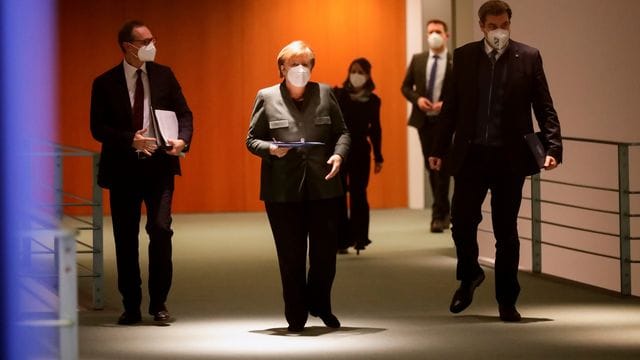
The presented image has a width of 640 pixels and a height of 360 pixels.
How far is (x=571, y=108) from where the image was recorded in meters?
A: 10.5

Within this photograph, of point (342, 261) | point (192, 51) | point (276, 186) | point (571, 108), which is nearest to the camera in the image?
point (276, 186)

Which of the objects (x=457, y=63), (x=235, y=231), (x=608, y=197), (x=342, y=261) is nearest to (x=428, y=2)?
(x=235, y=231)

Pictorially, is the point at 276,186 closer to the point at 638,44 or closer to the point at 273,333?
the point at 273,333

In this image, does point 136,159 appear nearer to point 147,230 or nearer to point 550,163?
point 147,230

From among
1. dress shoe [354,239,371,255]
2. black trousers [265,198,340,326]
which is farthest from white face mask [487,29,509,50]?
dress shoe [354,239,371,255]

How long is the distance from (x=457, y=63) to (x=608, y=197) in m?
2.52

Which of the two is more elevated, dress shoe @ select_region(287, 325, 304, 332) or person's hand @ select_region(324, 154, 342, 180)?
person's hand @ select_region(324, 154, 342, 180)

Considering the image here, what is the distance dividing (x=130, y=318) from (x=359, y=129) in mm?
3865

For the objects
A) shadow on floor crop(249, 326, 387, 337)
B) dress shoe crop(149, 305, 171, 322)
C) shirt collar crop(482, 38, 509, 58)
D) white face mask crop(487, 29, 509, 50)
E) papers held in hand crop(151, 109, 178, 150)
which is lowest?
shadow on floor crop(249, 326, 387, 337)

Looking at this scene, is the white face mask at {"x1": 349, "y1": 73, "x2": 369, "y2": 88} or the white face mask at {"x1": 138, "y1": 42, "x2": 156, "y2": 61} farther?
the white face mask at {"x1": 349, "y1": 73, "x2": 369, "y2": 88}

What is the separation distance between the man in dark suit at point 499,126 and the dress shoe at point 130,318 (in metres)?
1.85

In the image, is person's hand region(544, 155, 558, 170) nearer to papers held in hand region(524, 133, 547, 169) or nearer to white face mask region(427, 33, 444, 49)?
papers held in hand region(524, 133, 547, 169)

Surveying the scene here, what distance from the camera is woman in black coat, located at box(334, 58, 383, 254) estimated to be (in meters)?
11.6

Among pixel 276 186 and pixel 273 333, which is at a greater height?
pixel 276 186
